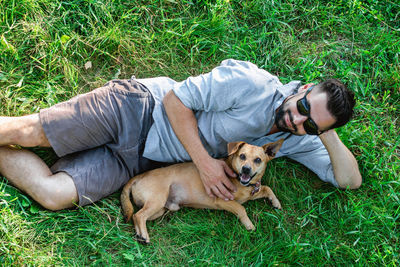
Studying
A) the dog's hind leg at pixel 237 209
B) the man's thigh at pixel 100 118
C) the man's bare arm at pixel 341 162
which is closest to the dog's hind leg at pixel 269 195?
the dog's hind leg at pixel 237 209

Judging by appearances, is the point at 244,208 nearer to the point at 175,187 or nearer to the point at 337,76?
the point at 175,187

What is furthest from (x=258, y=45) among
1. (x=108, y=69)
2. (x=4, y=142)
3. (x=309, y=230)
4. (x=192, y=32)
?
(x=4, y=142)

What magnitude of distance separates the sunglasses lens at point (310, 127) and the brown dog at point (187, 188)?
40cm

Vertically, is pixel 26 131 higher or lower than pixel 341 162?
higher

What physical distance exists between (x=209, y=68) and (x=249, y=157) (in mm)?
1621

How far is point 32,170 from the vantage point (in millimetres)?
3678

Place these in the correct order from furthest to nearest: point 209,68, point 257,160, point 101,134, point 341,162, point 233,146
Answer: point 209,68
point 341,162
point 257,160
point 233,146
point 101,134

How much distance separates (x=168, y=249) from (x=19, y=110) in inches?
91.0

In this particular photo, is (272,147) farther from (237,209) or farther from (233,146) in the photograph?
(237,209)

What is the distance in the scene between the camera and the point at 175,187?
163 inches

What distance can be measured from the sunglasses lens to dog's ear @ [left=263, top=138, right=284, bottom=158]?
370mm

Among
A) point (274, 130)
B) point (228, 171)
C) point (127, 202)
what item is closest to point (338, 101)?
point (274, 130)

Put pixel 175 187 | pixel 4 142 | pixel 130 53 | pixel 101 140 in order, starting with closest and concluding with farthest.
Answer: pixel 4 142 → pixel 101 140 → pixel 175 187 → pixel 130 53

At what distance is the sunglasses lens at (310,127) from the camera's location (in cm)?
356
